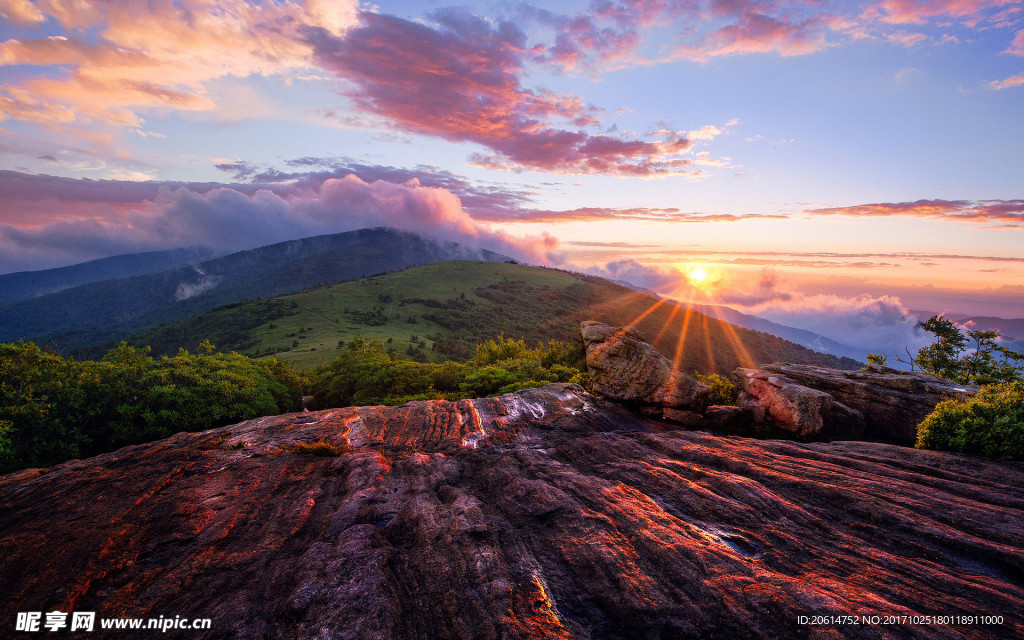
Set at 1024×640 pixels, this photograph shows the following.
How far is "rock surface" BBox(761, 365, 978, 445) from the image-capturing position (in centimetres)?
2184

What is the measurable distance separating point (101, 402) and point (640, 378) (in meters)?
31.1

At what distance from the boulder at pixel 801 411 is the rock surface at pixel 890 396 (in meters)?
1.68

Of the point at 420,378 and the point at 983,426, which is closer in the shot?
the point at 983,426

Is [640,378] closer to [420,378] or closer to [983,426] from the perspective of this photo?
[983,426]

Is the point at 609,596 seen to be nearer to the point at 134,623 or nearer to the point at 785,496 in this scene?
the point at 785,496

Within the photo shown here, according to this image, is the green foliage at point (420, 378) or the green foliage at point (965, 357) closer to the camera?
the green foliage at point (420, 378)

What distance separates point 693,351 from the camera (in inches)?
5935

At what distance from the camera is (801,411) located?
69.4ft

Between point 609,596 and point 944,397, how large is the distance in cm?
2629

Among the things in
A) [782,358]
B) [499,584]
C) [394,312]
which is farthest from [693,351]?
[499,584]

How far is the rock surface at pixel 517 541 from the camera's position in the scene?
8312 mm

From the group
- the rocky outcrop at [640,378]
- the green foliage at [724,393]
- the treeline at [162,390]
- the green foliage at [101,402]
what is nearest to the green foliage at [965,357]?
the green foliage at [724,393]

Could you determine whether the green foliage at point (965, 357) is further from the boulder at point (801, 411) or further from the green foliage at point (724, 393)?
the green foliage at point (724, 393)

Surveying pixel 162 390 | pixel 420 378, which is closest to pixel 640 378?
pixel 420 378
